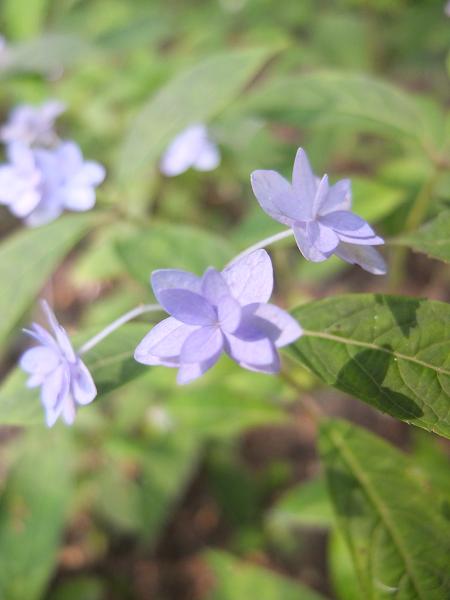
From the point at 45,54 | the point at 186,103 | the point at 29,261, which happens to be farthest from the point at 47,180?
the point at 45,54

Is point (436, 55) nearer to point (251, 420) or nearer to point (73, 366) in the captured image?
point (251, 420)

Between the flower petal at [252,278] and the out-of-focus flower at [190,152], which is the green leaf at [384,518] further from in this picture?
the out-of-focus flower at [190,152]

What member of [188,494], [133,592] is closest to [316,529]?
[188,494]

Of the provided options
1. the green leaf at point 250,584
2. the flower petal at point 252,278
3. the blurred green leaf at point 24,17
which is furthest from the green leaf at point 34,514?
the blurred green leaf at point 24,17

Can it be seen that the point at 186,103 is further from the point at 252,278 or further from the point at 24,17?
the point at 24,17

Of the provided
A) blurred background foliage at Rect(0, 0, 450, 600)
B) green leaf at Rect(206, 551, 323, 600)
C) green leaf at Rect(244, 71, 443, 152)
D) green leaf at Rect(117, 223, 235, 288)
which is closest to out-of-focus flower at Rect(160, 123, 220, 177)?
blurred background foliage at Rect(0, 0, 450, 600)

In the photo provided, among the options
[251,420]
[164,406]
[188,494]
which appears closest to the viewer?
[251,420]
